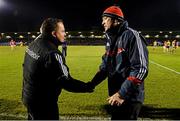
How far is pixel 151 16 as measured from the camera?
90688 millimetres

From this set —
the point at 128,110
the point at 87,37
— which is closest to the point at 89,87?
the point at 128,110

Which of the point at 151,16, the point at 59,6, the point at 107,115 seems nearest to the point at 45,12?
the point at 59,6

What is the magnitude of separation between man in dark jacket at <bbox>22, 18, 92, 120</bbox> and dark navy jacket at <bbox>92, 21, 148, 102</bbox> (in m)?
0.60

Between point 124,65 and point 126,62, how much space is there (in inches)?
1.9

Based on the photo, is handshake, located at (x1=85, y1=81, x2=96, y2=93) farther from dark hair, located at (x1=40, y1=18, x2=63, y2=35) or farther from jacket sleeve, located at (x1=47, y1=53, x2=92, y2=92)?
dark hair, located at (x1=40, y1=18, x2=63, y2=35)

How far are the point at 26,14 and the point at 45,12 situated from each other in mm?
5101

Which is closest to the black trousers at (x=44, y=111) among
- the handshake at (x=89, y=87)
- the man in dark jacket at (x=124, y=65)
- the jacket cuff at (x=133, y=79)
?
the handshake at (x=89, y=87)

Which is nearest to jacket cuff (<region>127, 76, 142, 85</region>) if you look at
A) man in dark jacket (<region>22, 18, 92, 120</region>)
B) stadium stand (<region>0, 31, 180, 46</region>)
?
man in dark jacket (<region>22, 18, 92, 120</region>)

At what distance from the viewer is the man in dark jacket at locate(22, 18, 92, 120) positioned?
486 centimetres

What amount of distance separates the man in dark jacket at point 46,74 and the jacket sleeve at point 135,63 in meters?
0.77

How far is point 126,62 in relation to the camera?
503 centimetres

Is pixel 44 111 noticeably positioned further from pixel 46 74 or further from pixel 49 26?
pixel 49 26

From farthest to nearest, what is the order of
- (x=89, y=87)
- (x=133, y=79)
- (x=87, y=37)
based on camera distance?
(x=87, y=37)
(x=89, y=87)
(x=133, y=79)

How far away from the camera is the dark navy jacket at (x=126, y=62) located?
192 inches
